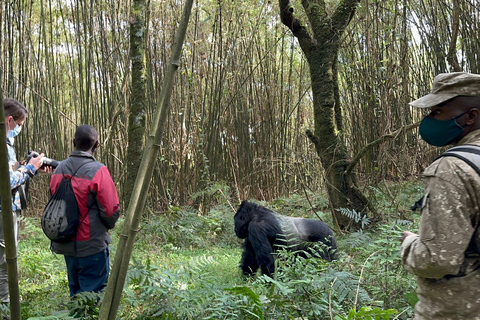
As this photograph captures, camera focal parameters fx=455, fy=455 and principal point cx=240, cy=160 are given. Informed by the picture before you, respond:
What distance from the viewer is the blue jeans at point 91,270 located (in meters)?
2.93

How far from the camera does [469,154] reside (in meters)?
1.37

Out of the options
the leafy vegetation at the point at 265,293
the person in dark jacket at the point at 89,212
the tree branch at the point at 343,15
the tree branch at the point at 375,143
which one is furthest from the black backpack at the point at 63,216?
the tree branch at the point at 343,15

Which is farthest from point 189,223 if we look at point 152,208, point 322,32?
point 322,32

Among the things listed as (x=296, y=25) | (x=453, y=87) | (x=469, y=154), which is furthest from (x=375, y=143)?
(x=469, y=154)

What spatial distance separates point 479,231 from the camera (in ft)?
4.44

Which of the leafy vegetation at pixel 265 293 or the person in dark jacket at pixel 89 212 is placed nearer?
the leafy vegetation at pixel 265 293

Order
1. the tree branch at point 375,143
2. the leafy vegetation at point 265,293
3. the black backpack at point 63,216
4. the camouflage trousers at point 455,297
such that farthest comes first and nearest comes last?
the tree branch at point 375,143 < the black backpack at point 63,216 < the leafy vegetation at point 265,293 < the camouflage trousers at point 455,297

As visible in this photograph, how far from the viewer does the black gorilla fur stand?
3.94 metres

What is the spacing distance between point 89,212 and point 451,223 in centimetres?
223

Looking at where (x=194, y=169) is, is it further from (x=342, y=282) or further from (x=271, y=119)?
(x=342, y=282)

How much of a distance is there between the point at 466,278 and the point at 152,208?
6054 millimetres

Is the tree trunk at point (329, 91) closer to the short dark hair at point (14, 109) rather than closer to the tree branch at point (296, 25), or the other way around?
the tree branch at point (296, 25)

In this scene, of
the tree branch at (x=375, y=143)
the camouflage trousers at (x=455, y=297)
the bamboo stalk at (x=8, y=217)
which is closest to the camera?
the bamboo stalk at (x=8, y=217)

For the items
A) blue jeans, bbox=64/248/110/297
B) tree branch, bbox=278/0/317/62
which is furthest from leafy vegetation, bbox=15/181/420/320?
tree branch, bbox=278/0/317/62
